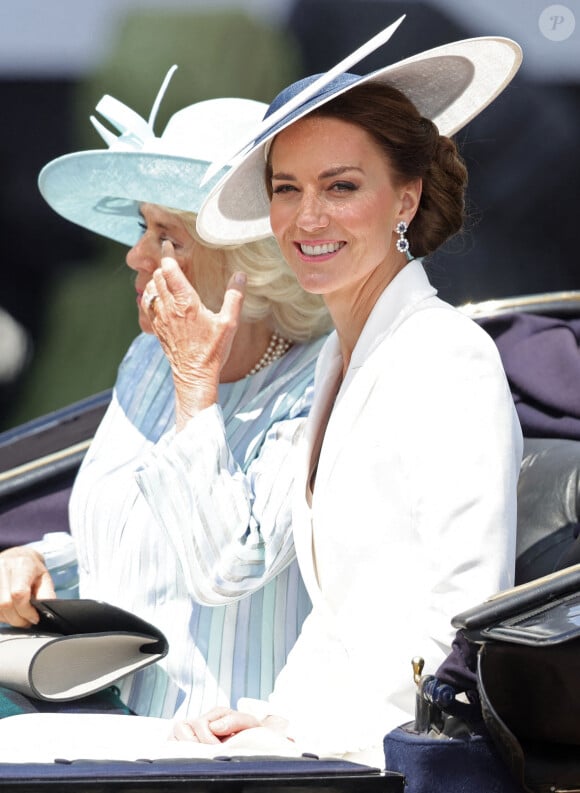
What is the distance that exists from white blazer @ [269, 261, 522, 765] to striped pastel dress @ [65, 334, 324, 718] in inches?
7.5

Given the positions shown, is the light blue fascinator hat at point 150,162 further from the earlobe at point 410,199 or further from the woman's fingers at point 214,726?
the woman's fingers at point 214,726

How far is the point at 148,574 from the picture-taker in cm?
209

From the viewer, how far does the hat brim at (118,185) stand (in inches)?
85.4

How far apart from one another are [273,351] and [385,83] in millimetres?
573

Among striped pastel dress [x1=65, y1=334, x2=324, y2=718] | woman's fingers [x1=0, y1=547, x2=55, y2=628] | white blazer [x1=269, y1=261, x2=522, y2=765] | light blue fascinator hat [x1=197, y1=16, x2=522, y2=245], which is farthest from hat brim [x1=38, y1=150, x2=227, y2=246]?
woman's fingers [x1=0, y1=547, x2=55, y2=628]

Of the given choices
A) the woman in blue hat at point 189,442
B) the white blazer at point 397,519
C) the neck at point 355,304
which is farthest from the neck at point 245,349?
the white blazer at point 397,519

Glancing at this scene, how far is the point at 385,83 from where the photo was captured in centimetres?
183

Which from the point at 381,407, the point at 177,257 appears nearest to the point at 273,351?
the point at 177,257

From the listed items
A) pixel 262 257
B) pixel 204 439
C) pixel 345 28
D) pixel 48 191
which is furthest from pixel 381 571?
pixel 345 28

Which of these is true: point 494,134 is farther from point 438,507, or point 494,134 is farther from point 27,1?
point 438,507

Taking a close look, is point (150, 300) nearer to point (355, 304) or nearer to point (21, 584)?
point (355, 304)

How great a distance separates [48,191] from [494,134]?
0.92m

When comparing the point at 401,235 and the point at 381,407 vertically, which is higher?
the point at 401,235

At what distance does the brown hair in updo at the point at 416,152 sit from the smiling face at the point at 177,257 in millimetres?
456
